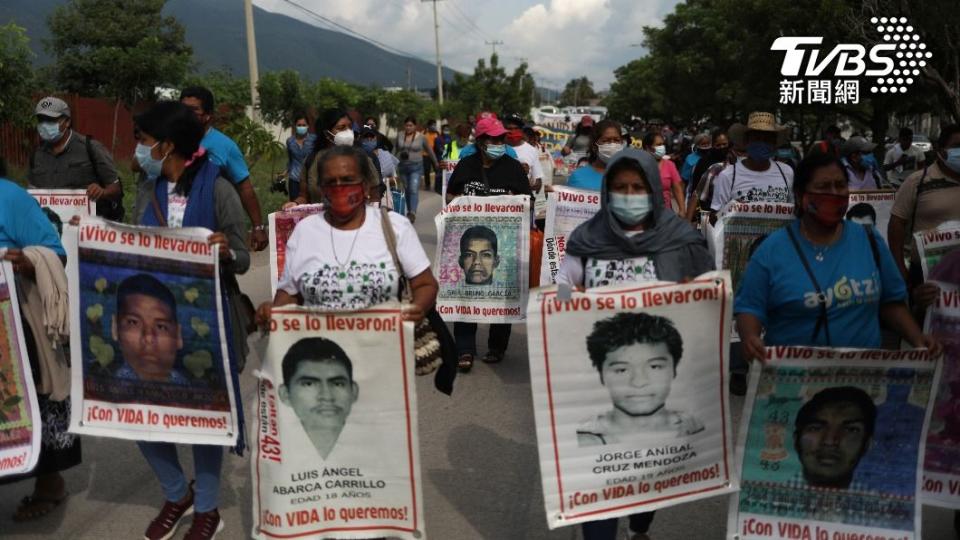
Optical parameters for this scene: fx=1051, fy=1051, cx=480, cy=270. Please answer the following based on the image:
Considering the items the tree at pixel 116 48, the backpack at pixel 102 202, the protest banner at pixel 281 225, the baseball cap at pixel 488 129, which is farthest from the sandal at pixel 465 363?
the tree at pixel 116 48

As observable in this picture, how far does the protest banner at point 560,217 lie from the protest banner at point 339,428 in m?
3.64

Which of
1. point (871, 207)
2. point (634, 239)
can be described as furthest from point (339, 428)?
point (871, 207)

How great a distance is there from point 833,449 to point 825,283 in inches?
24.0

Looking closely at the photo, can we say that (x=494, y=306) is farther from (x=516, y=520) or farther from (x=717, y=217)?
(x=516, y=520)

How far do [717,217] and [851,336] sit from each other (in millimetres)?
3444

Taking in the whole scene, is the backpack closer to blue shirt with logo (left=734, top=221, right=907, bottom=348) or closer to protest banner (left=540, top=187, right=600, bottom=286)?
protest banner (left=540, top=187, right=600, bottom=286)

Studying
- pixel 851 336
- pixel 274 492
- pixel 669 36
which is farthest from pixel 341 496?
pixel 669 36

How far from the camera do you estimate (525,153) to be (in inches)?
422

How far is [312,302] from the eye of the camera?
157 inches

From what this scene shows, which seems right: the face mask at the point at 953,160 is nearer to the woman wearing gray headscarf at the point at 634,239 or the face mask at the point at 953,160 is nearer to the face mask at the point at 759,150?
the face mask at the point at 759,150

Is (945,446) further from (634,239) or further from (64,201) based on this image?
(64,201)

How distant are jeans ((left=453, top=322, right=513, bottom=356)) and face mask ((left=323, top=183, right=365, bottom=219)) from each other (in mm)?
4091

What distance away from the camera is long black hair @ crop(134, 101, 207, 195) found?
14.4 ft

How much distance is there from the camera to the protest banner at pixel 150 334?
419cm
